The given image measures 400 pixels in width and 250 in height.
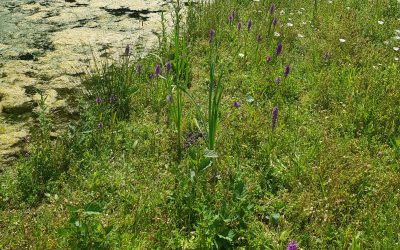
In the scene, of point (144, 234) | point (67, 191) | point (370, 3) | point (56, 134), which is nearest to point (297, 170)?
point (144, 234)

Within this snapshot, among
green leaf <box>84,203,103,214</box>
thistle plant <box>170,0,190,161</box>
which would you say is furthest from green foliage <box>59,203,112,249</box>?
thistle plant <box>170,0,190,161</box>

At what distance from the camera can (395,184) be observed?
10.1 feet

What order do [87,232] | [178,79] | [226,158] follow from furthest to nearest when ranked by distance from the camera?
[178,79] < [226,158] < [87,232]

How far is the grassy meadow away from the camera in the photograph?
2.72 m

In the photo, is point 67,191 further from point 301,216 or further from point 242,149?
point 301,216

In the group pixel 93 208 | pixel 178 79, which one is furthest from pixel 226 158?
pixel 93 208

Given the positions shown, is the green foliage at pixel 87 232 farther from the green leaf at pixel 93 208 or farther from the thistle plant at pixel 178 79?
the thistle plant at pixel 178 79

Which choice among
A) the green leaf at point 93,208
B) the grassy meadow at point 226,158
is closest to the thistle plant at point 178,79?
the grassy meadow at point 226,158

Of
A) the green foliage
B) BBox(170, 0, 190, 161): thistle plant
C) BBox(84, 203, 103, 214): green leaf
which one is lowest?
the green foliage

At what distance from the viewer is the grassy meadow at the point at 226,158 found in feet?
8.92

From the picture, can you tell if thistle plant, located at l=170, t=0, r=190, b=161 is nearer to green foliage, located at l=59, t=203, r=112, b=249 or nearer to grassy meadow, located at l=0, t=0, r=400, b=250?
grassy meadow, located at l=0, t=0, r=400, b=250

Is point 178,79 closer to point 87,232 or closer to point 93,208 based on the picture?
point 93,208

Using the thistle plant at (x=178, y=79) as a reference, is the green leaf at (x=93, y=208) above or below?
below

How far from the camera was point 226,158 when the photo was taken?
333 cm
